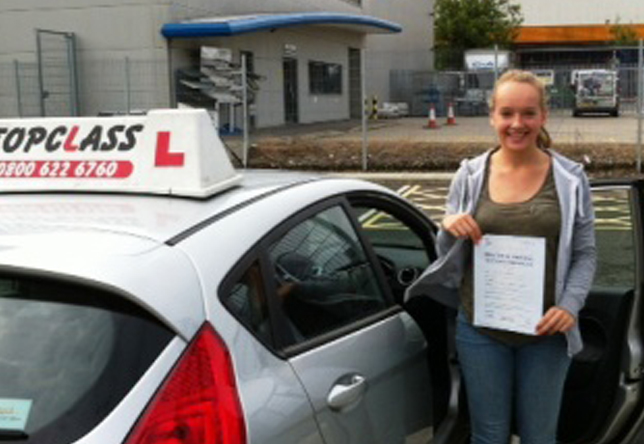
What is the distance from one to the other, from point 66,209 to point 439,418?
5.47ft

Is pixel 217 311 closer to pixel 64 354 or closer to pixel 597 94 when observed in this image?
pixel 64 354

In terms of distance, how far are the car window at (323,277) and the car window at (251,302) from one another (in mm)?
113

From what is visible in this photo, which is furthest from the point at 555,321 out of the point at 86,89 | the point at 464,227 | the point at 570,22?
the point at 570,22

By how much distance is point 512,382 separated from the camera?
9.25ft

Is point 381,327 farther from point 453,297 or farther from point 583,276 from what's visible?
point 583,276

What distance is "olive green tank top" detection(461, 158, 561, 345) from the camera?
2.65 m

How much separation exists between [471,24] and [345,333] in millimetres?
46234

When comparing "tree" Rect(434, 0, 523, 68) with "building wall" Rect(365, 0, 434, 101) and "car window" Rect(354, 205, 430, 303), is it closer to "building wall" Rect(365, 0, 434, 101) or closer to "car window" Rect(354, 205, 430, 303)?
→ "building wall" Rect(365, 0, 434, 101)

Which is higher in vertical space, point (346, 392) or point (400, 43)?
point (400, 43)

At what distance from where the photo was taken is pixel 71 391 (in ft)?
5.88

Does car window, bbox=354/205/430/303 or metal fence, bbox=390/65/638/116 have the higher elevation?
metal fence, bbox=390/65/638/116

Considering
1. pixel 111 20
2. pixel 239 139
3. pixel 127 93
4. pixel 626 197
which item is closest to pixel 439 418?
pixel 626 197

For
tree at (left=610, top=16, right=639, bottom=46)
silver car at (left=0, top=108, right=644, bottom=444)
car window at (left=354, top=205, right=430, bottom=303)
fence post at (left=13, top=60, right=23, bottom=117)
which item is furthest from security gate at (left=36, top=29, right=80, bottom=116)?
tree at (left=610, top=16, right=639, bottom=46)

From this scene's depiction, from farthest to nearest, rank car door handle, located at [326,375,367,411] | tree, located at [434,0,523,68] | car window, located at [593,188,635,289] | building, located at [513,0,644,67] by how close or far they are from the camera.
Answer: building, located at [513,0,644,67], tree, located at [434,0,523,68], car window, located at [593,188,635,289], car door handle, located at [326,375,367,411]
